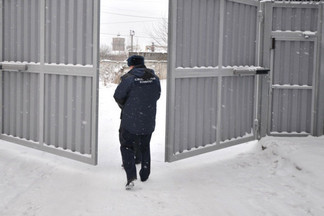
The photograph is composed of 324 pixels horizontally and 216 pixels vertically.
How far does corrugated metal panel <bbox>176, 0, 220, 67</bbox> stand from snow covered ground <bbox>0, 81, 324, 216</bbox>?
5.35 feet

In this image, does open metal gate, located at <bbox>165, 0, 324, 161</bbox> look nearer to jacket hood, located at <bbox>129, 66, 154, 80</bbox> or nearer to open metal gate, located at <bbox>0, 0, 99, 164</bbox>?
jacket hood, located at <bbox>129, 66, 154, 80</bbox>

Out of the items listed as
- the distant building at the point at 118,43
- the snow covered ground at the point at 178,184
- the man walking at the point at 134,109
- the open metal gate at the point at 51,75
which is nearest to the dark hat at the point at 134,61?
the man walking at the point at 134,109

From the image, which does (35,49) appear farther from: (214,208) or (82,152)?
(214,208)

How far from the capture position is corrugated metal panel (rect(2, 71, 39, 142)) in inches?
259

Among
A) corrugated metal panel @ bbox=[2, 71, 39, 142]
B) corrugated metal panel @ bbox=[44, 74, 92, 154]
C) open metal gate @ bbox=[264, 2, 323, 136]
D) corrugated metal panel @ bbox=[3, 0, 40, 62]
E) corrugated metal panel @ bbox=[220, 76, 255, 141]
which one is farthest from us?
open metal gate @ bbox=[264, 2, 323, 136]

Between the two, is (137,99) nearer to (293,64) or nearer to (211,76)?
(211,76)

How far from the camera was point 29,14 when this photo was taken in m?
6.53

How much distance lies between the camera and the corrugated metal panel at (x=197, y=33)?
5980 mm

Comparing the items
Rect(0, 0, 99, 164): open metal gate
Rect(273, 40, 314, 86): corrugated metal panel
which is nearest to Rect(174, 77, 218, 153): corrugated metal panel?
Rect(0, 0, 99, 164): open metal gate

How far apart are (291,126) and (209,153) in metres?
1.84

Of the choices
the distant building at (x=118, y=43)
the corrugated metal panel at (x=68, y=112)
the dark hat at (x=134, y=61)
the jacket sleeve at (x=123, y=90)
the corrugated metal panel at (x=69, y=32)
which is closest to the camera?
the jacket sleeve at (x=123, y=90)

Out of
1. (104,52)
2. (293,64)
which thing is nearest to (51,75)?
(293,64)

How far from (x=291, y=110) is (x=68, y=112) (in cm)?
422

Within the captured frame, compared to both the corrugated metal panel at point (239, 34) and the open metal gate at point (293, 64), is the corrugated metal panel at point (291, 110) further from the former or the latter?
the corrugated metal panel at point (239, 34)
